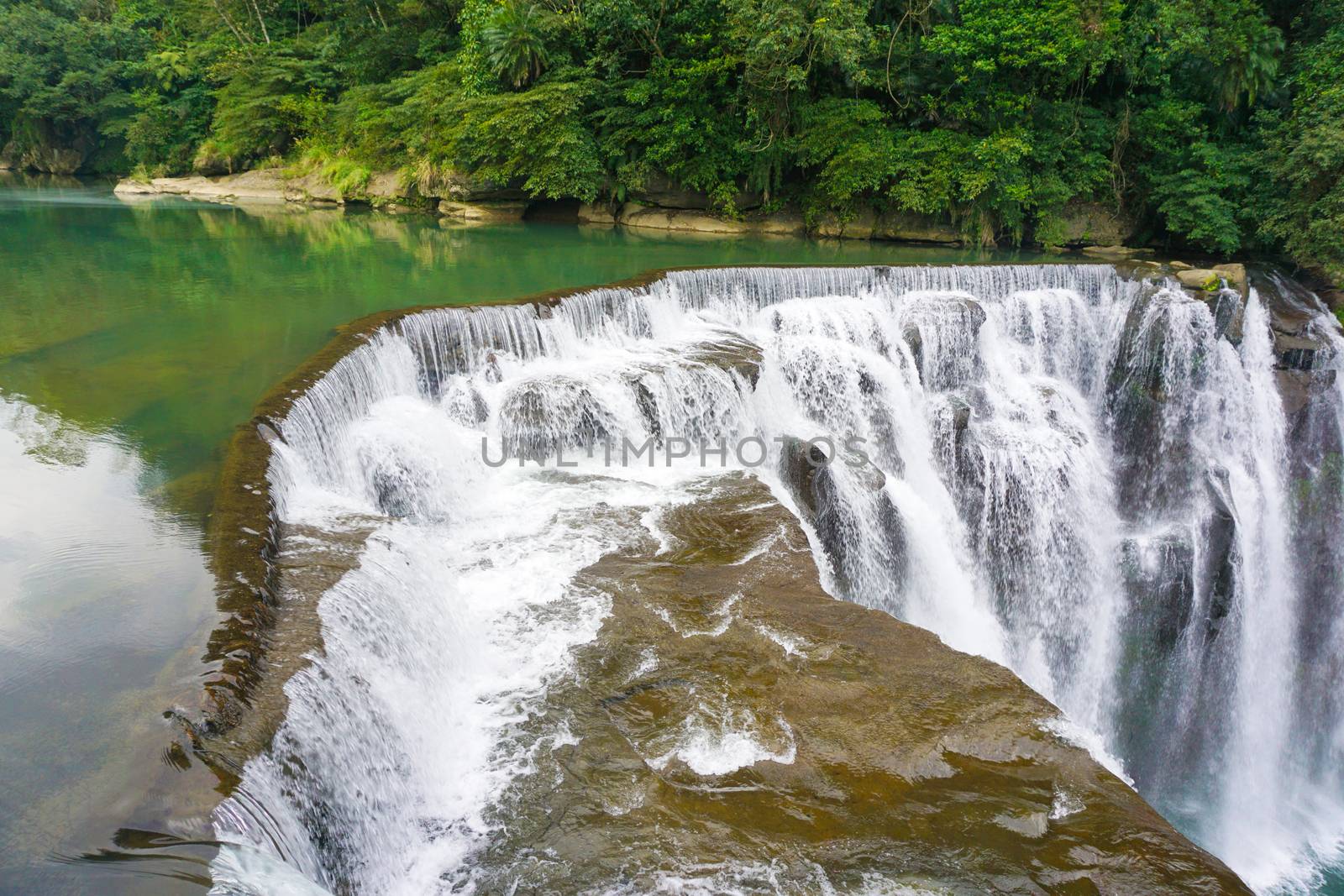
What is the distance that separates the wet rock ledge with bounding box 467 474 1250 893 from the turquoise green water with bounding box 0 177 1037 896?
176 centimetres

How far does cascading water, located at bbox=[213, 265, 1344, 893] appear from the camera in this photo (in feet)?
16.3

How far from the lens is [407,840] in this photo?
396cm

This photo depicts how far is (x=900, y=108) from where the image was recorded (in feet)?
59.2

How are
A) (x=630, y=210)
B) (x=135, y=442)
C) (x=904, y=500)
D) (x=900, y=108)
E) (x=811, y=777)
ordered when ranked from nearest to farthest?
1. (x=811, y=777)
2. (x=135, y=442)
3. (x=904, y=500)
4. (x=900, y=108)
5. (x=630, y=210)

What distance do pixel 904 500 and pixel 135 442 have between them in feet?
24.8

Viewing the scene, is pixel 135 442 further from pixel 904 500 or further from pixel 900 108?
pixel 900 108

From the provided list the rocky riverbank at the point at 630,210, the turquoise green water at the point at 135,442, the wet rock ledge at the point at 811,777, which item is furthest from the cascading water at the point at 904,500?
the rocky riverbank at the point at 630,210

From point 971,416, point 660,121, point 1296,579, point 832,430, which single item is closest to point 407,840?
point 832,430

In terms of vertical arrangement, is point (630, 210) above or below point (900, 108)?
below

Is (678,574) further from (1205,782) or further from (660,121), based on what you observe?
(660,121)

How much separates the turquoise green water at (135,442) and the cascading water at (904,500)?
0.86 m

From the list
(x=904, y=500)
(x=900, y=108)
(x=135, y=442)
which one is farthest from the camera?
(x=900, y=108)

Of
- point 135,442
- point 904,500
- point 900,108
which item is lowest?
point 904,500

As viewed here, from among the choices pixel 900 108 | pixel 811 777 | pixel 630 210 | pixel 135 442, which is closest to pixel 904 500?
pixel 811 777
